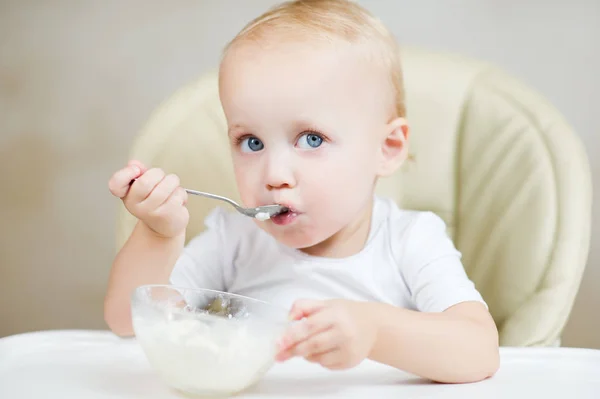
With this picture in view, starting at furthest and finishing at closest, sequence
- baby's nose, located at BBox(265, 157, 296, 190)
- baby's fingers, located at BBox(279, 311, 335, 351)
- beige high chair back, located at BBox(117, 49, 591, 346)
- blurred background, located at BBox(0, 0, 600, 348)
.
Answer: blurred background, located at BBox(0, 0, 600, 348) → beige high chair back, located at BBox(117, 49, 591, 346) → baby's nose, located at BBox(265, 157, 296, 190) → baby's fingers, located at BBox(279, 311, 335, 351)

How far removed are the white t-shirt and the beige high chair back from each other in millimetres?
166

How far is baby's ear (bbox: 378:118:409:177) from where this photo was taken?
3.42 ft

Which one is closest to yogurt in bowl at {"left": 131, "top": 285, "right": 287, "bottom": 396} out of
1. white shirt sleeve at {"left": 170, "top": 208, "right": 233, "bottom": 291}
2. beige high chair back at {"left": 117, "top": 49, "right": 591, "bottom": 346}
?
white shirt sleeve at {"left": 170, "top": 208, "right": 233, "bottom": 291}

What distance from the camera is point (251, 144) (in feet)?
3.09

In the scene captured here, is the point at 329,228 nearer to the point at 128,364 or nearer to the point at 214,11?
the point at 128,364

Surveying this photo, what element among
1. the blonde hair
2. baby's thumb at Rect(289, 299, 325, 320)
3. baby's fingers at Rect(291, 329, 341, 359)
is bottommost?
baby's fingers at Rect(291, 329, 341, 359)

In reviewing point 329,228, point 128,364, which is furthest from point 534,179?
point 128,364

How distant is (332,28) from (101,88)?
4.00 ft

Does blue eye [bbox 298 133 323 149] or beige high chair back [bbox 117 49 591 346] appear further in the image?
beige high chair back [bbox 117 49 591 346]

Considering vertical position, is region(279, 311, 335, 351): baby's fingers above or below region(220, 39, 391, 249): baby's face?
below

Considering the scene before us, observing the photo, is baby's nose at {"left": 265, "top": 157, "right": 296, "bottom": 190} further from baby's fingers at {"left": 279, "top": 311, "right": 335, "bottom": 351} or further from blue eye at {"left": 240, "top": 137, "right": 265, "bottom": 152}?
baby's fingers at {"left": 279, "top": 311, "right": 335, "bottom": 351}

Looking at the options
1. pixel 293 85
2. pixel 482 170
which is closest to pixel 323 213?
pixel 293 85

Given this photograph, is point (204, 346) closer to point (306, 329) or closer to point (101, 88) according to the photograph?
point (306, 329)

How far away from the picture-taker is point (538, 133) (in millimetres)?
1219
